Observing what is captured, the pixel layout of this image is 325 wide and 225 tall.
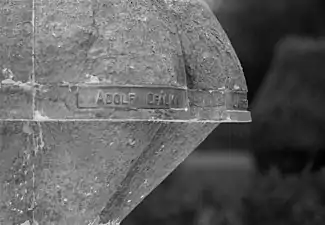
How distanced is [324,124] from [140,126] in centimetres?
245

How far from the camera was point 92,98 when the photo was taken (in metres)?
1.73

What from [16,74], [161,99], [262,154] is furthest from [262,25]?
[16,74]

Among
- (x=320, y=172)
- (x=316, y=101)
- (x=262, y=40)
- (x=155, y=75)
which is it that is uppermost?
(x=155, y=75)

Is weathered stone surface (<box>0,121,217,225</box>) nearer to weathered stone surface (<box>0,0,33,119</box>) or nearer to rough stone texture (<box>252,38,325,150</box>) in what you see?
weathered stone surface (<box>0,0,33,119</box>)

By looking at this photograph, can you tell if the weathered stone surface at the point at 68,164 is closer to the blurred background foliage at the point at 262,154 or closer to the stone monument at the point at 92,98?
the stone monument at the point at 92,98

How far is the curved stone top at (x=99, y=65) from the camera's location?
1.73 meters

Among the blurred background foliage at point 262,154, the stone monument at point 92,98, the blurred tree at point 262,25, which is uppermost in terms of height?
the stone monument at point 92,98

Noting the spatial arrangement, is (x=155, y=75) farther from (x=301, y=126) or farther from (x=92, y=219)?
(x=301, y=126)

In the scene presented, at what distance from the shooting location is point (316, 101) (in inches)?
162

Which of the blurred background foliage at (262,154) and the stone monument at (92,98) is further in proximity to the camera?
the blurred background foliage at (262,154)

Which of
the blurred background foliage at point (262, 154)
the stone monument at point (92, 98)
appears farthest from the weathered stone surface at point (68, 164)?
the blurred background foliage at point (262, 154)

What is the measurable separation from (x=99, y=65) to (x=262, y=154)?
253 centimetres

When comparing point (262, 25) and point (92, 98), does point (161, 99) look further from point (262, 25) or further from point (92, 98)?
point (262, 25)

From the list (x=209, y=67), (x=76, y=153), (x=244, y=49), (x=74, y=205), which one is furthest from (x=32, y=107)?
(x=244, y=49)
